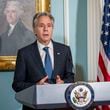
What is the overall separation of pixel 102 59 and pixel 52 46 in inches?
24.3

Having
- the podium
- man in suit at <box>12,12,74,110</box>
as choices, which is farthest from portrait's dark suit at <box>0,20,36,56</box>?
the podium

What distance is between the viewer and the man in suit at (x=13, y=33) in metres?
2.62

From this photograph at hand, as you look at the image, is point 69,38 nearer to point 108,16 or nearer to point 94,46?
point 94,46

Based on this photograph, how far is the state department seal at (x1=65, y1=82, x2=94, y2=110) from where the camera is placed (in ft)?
3.94

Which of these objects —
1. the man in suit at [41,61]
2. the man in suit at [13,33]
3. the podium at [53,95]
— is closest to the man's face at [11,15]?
the man in suit at [13,33]

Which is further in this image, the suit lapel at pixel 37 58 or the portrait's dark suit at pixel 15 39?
the portrait's dark suit at pixel 15 39

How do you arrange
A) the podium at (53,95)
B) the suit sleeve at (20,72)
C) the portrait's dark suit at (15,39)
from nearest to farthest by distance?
1. the podium at (53,95)
2. the suit sleeve at (20,72)
3. the portrait's dark suit at (15,39)

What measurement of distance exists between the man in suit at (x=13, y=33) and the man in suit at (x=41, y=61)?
699 millimetres

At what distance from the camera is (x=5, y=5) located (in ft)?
8.61

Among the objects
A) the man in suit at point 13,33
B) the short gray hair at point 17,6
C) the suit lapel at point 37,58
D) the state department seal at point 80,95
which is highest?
the short gray hair at point 17,6

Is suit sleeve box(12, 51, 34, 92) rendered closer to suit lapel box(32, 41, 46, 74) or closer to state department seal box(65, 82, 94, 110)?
suit lapel box(32, 41, 46, 74)

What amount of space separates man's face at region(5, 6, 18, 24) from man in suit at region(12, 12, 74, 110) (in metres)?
0.75

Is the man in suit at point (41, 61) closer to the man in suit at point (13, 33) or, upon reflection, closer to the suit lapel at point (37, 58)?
the suit lapel at point (37, 58)

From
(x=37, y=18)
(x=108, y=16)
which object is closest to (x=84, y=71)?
(x=108, y=16)
